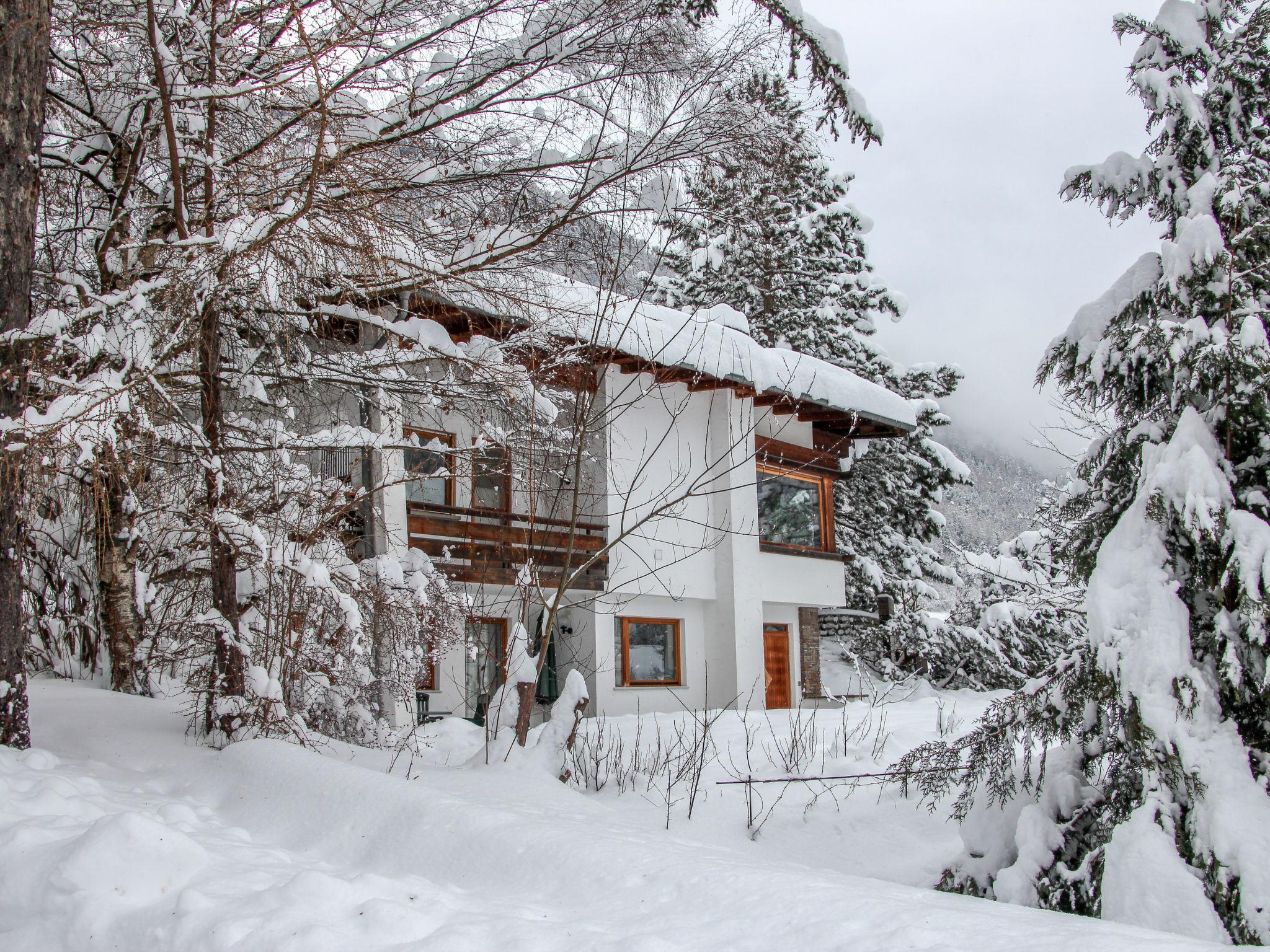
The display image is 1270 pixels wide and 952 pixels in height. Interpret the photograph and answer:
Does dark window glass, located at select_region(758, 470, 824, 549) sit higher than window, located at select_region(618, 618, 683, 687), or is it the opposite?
dark window glass, located at select_region(758, 470, 824, 549)

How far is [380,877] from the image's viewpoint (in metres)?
3.63

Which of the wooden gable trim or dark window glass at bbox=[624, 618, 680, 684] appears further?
the wooden gable trim

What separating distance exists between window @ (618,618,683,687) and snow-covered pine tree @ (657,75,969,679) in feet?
22.9

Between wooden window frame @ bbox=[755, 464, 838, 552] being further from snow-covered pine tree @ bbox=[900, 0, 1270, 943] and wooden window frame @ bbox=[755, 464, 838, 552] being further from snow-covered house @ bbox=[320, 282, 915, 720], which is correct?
snow-covered pine tree @ bbox=[900, 0, 1270, 943]

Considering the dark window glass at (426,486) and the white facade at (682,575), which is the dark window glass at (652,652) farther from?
the dark window glass at (426,486)

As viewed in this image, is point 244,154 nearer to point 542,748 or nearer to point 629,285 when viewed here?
point 629,285

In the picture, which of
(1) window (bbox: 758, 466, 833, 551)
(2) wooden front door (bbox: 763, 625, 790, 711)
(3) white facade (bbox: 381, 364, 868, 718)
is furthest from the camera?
(2) wooden front door (bbox: 763, 625, 790, 711)

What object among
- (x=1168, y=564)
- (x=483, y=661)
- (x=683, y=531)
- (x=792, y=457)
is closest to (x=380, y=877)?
(x=1168, y=564)

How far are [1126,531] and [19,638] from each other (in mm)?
6149

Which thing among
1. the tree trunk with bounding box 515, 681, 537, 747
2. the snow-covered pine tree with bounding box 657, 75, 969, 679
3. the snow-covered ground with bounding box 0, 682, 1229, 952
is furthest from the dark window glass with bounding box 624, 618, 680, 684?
the snow-covered ground with bounding box 0, 682, 1229, 952

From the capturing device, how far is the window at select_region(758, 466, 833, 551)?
726 inches

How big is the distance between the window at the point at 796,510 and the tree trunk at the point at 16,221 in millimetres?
13168

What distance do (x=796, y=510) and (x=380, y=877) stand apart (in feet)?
52.6

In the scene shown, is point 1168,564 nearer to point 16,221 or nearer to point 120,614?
point 16,221
